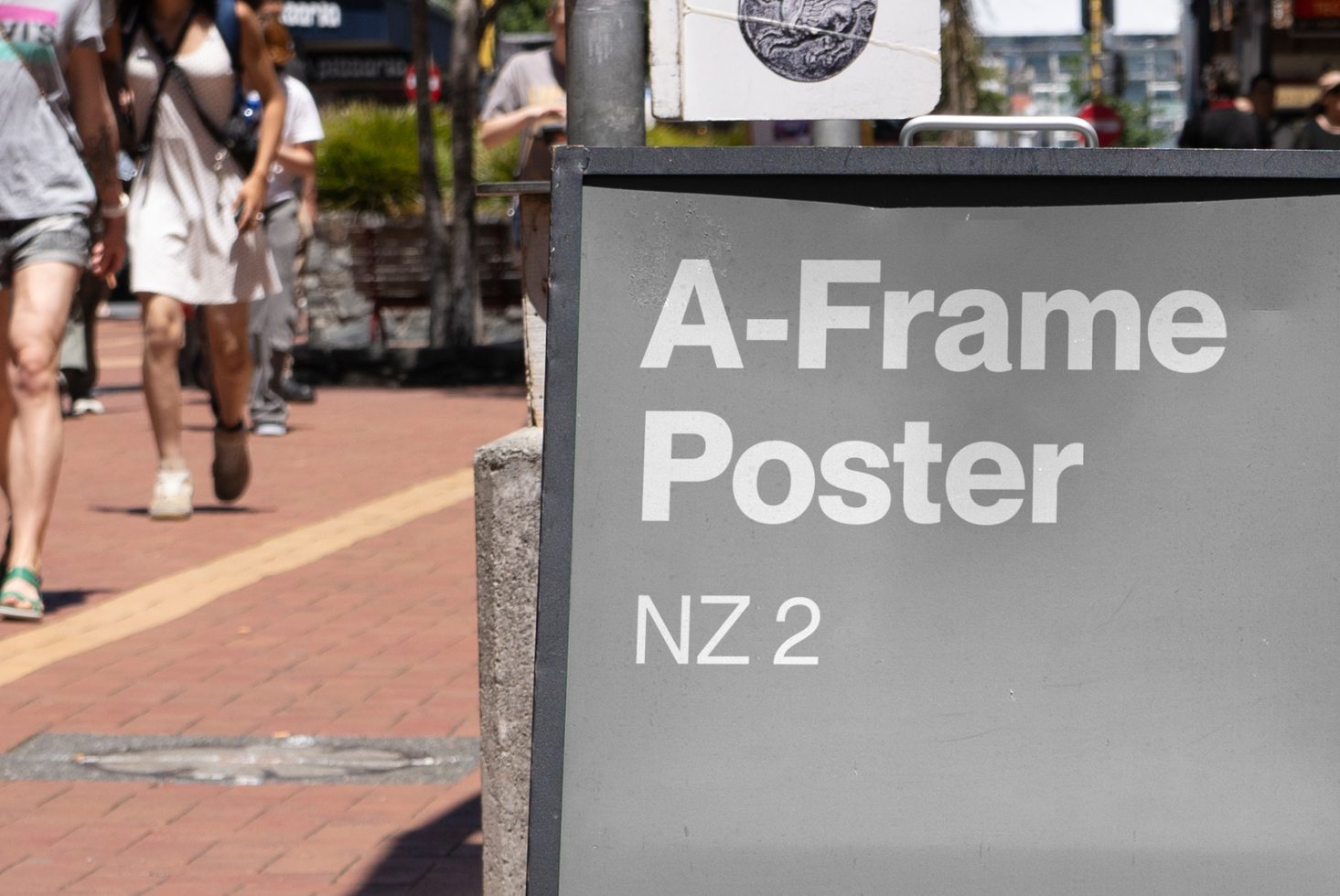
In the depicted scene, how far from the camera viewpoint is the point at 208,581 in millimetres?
6973

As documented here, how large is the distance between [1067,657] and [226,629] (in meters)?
3.83

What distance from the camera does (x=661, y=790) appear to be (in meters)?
2.81

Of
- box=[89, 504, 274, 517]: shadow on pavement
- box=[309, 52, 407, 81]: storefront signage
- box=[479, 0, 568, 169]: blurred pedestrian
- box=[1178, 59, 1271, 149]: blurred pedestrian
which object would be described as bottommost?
box=[89, 504, 274, 517]: shadow on pavement

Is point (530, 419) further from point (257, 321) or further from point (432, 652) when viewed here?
point (257, 321)

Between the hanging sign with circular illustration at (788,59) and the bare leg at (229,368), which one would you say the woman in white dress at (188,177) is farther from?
the hanging sign with circular illustration at (788,59)

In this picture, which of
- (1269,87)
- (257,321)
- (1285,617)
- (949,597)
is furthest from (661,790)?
(1269,87)

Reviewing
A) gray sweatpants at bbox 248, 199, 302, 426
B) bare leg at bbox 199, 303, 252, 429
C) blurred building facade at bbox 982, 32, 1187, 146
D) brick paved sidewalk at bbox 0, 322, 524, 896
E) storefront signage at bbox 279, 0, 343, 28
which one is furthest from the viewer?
blurred building facade at bbox 982, 32, 1187, 146

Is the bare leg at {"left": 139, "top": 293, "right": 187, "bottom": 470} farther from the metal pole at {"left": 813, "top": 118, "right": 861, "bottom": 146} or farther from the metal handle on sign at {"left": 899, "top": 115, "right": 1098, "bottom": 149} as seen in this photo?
the metal handle on sign at {"left": 899, "top": 115, "right": 1098, "bottom": 149}

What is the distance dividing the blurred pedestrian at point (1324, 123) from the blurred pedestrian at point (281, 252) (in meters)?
5.42

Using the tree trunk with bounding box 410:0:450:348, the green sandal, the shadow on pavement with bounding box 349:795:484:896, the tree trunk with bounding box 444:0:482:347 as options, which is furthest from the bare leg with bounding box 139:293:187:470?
the tree trunk with bounding box 410:0:450:348

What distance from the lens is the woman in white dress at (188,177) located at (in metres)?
7.84

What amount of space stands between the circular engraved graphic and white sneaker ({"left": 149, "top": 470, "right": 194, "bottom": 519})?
5405 mm

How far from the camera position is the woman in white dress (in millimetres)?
7836

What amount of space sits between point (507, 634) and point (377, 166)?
19.4m
